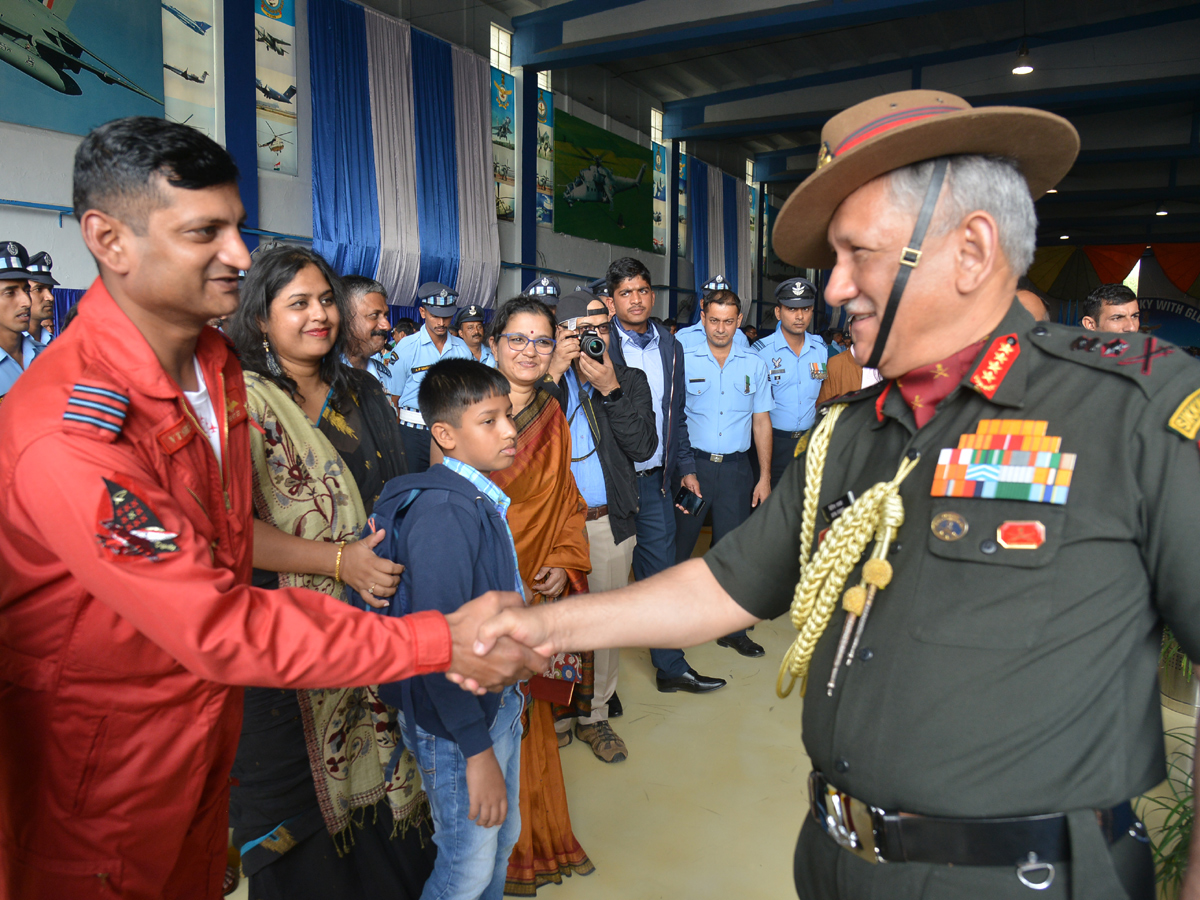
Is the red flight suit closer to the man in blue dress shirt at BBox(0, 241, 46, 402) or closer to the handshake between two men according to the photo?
the handshake between two men

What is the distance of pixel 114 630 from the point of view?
109cm

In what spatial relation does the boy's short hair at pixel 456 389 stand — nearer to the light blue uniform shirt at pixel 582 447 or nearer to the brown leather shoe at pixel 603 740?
the light blue uniform shirt at pixel 582 447

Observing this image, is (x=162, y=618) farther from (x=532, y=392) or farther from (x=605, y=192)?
(x=605, y=192)

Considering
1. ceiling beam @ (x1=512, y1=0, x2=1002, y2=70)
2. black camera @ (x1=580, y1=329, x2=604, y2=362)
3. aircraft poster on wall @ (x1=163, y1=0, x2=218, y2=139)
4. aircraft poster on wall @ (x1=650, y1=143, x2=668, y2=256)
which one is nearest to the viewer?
black camera @ (x1=580, y1=329, x2=604, y2=362)

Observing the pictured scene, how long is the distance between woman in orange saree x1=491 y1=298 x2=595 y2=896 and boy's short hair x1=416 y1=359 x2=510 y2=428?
0.54 metres

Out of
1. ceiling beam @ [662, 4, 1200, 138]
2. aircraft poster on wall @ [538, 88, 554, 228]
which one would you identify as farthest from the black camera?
A: ceiling beam @ [662, 4, 1200, 138]

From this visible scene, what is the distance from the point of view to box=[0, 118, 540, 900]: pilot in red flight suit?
1021mm

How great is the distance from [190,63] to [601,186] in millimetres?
6774

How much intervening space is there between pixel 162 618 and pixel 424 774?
0.82 m

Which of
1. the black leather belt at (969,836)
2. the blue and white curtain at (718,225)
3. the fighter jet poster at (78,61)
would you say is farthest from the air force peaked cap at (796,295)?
the blue and white curtain at (718,225)

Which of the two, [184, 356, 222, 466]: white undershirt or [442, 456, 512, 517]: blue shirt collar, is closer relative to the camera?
[184, 356, 222, 466]: white undershirt

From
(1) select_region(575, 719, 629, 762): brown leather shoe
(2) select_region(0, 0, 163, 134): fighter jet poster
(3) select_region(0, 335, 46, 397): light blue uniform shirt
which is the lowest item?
(1) select_region(575, 719, 629, 762): brown leather shoe

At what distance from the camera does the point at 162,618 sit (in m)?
1.05

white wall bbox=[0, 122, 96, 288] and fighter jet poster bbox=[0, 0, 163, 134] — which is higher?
fighter jet poster bbox=[0, 0, 163, 134]
